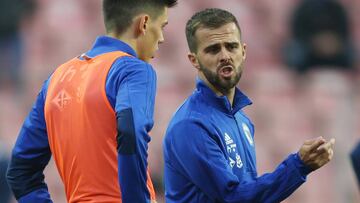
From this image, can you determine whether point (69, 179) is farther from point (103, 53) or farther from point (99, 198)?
point (103, 53)

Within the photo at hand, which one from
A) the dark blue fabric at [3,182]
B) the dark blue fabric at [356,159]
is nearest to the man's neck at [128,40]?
the dark blue fabric at [356,159]

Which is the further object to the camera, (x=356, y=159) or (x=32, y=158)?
(x=356, y=159)

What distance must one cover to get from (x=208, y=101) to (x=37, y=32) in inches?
245

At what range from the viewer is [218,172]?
14.5 ft

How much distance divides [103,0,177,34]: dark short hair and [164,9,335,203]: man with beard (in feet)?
1.43

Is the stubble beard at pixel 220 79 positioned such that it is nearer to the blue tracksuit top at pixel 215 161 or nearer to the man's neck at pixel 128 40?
the blue tracksuit top at pixel 215 161

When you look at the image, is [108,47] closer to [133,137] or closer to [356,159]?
[133,137]

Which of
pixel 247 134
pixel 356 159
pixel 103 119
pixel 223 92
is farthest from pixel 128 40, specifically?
pixel 356 159

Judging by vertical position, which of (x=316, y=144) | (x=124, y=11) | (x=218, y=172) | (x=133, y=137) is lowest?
(x=218, y=172)

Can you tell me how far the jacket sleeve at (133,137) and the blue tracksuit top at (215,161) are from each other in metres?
0.50

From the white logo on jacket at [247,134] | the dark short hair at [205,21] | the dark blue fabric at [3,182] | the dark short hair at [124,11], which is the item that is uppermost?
the dark short hair at [124,11]

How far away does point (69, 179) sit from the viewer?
14.0 ft

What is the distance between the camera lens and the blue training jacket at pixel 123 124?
12.9ft

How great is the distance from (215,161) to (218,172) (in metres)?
0.06
